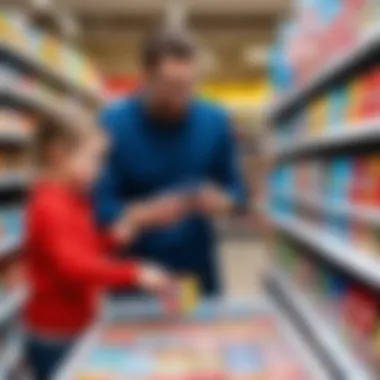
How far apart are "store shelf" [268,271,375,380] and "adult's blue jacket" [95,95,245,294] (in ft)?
2.22

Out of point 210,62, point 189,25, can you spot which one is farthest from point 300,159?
point 210,62

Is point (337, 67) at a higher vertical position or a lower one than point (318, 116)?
higher

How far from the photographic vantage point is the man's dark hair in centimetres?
339

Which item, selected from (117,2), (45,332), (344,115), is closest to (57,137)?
(45,332)

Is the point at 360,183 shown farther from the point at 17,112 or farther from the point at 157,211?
the point at 17,112

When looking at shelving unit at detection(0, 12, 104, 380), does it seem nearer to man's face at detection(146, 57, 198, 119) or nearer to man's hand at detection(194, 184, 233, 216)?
man's hand at detection(194, 184, 233, 216)

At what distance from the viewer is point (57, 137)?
157 inches

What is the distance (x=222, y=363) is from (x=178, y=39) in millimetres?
1357

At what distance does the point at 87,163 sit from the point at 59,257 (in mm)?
373

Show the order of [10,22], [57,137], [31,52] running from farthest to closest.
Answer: [31,52] → [10,22] → [57,137]

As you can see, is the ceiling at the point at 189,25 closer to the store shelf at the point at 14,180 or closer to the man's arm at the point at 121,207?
the store shelf at the point at 14,180

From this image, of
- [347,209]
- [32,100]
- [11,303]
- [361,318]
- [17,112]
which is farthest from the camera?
[17,112]

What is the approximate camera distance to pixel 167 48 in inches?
134

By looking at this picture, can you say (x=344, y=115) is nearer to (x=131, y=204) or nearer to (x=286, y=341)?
(x=131, y=204)
